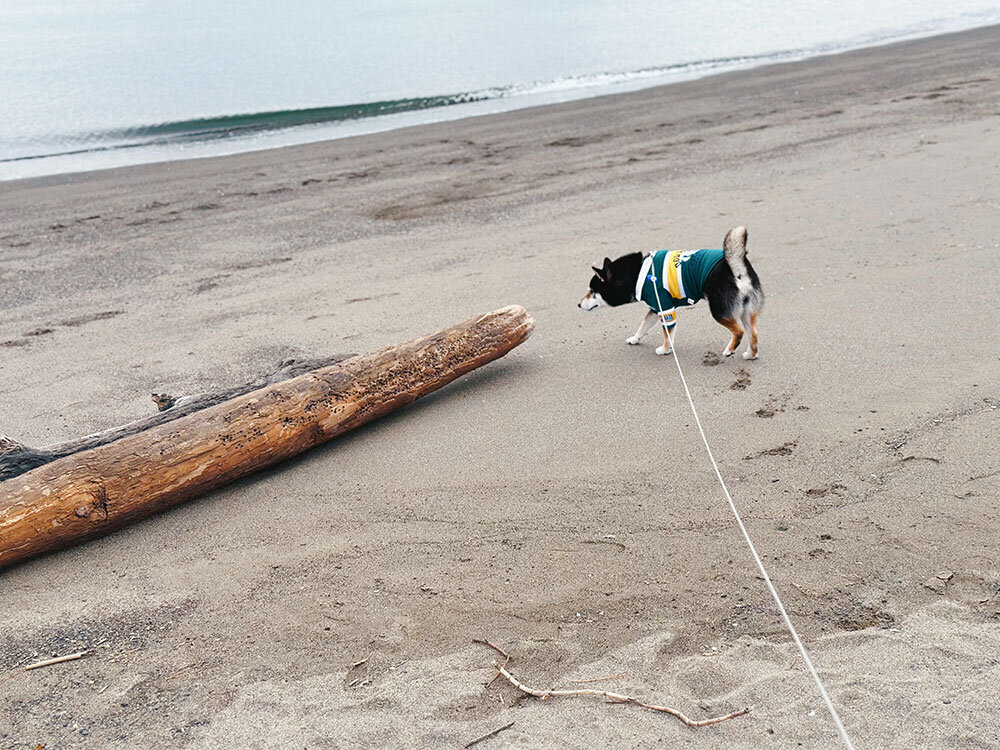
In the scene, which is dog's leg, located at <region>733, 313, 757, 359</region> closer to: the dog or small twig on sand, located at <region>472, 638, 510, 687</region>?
the dog

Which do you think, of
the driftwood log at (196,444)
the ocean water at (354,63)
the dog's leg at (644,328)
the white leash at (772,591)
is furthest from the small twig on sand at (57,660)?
the ocean water at (354,63)

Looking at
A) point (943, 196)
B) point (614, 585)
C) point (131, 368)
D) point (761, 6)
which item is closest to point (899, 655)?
point (614, 585)

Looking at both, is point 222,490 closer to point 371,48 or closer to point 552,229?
point 552,229

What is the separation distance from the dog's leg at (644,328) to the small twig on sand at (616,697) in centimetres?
342

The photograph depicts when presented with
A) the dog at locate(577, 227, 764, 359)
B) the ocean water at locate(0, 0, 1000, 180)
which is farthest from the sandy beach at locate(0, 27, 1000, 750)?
the ocean water at locate(0, 0, 1000, 180)

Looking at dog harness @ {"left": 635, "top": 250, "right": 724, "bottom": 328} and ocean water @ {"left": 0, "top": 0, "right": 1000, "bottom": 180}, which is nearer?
dog harness @ {"left": 635, "top": 250, "right": 724, "bottom": 328}

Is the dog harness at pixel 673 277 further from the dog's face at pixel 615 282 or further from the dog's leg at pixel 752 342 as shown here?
the dog's leg at pixel 752 342

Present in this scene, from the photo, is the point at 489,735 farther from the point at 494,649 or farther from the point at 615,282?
the point at 615,282

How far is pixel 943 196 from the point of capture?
28.9ft

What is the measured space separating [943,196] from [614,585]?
260 inches

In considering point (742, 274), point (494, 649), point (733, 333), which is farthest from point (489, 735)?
point (733, 333)

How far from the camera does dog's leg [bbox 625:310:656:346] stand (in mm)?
6410

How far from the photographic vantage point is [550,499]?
182 inches

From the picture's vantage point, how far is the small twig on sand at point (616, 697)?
3139 millimetres
